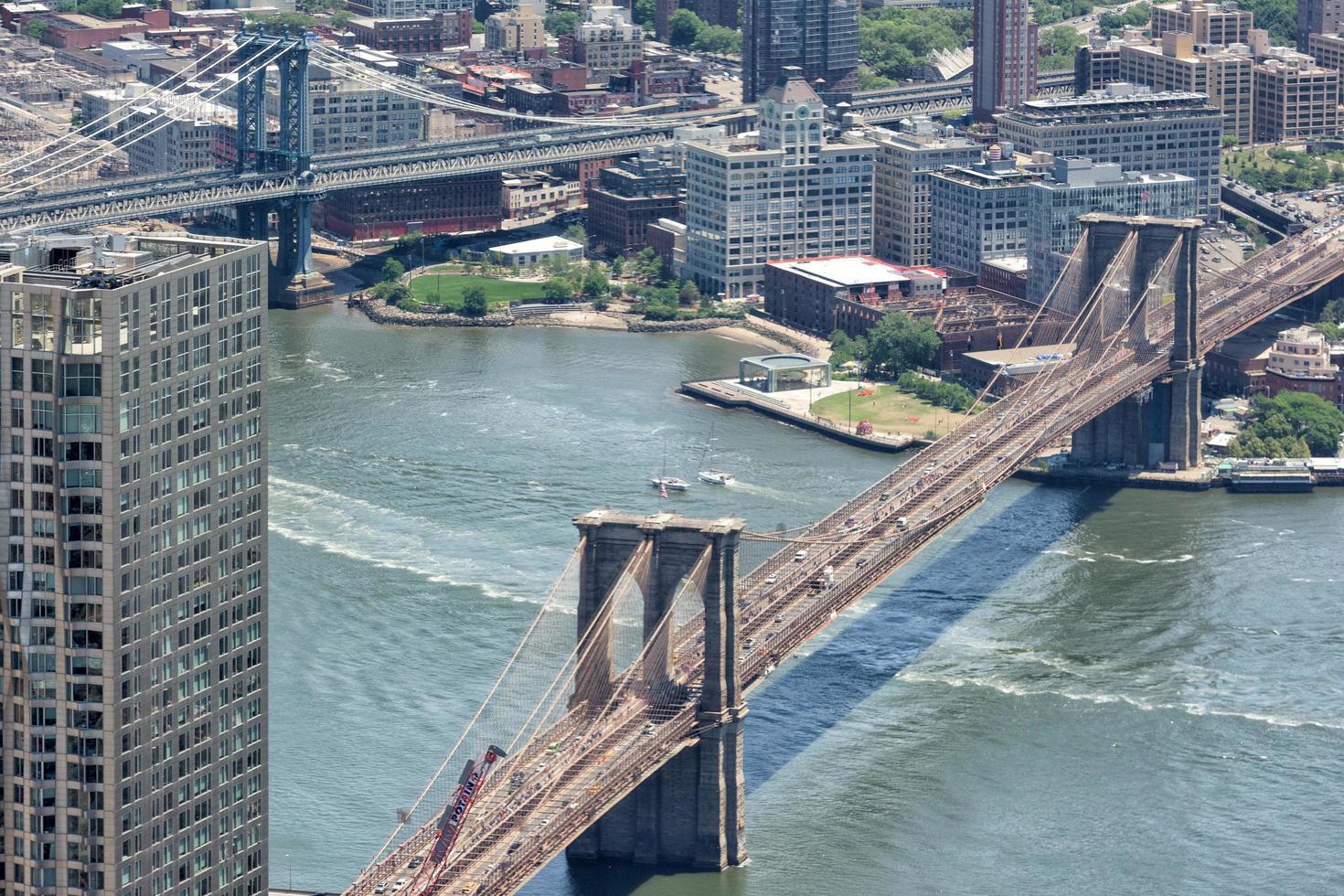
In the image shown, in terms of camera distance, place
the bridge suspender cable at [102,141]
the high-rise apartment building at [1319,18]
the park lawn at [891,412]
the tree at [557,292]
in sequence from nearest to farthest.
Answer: the park lawn at [891,412]
the tree at [557,292]
the bridge suspender cable at [102,141]
the high-rise apartment building at [1319,18]

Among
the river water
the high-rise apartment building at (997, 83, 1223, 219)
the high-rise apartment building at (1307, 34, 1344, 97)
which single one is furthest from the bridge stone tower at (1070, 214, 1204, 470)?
the high-rise apartment building at (1307, 34, 1344, 97)

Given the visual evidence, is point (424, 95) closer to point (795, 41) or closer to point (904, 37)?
point (795, 41)

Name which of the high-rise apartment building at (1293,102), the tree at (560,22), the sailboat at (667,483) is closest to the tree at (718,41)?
the tree at (560,22)

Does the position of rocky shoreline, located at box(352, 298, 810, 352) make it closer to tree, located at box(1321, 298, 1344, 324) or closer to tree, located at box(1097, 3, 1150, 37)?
tree, located at box(1321, 298, 1344, 324)

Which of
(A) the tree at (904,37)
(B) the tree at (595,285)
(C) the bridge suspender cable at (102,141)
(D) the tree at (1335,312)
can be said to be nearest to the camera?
(D) the tree at (1335,312)

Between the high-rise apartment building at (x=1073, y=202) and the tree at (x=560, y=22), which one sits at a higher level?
the tree at (x=560, y=22)

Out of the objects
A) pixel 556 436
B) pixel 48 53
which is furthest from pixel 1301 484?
pixel 48 53

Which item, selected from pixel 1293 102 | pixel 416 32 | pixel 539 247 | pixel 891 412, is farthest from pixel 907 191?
pixel 416 32

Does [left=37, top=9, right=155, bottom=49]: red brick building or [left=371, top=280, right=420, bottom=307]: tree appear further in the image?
[left=37, top=9, right=155, bottom=49]: red brick building

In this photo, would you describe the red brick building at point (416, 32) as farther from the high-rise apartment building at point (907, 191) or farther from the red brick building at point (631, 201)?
the high-rise apartment building at point (907, 191)
